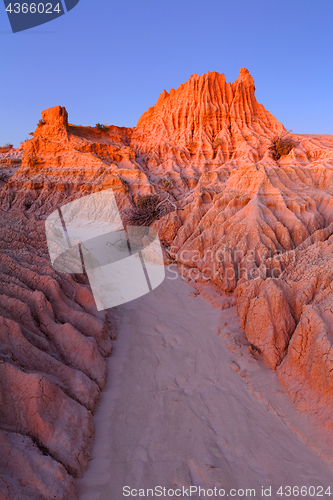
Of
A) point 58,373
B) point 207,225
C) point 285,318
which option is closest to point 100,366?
point 58,373

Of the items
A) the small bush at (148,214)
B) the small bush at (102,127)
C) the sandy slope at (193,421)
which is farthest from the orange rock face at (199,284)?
the small bush at (102,127)

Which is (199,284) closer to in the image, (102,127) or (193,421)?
(193,421)

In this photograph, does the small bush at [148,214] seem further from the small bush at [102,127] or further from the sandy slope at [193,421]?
the small bush at [102,127]

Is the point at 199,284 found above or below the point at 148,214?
below

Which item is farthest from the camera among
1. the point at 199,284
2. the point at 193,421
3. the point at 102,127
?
the point at 102,127

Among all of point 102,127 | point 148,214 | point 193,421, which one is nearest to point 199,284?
point 193,421

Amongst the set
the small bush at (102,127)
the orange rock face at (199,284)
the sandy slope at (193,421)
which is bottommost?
the sandy slope at (193,421)

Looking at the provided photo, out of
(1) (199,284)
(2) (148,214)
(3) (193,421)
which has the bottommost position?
(3) (193,421)

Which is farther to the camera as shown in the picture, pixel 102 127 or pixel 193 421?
pixel 102 127
